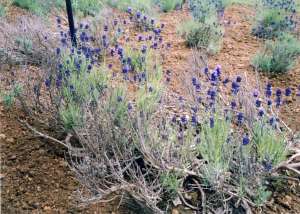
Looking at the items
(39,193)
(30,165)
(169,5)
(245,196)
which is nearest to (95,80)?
(30,165)

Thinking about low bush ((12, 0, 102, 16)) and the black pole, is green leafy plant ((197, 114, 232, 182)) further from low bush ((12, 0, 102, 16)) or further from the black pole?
low bush ((12, 0, 102, 16))

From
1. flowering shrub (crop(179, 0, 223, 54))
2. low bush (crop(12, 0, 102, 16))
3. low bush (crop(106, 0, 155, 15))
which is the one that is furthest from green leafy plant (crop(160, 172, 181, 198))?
low bush (crop(12, 0, 102, 16))

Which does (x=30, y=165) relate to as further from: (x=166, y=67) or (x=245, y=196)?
(x=166, y=67)

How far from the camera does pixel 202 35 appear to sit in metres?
4.10

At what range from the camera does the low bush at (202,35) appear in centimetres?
400

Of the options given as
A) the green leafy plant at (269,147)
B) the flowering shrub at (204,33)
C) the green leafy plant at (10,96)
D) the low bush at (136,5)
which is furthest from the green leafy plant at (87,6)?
the green leafy plant at (269,147)

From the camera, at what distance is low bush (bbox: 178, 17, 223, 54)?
157 inches

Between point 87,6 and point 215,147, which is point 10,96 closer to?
point 215,147

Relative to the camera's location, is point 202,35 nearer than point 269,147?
No

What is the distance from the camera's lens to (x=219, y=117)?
87.7 inches

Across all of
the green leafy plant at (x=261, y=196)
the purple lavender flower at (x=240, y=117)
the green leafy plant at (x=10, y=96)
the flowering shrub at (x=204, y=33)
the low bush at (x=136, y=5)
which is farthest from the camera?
the low bush at (x=136, y=5)

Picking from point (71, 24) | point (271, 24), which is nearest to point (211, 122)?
point (71, 24)

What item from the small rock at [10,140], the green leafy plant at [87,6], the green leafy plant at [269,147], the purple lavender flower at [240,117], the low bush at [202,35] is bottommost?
the small rock at [10,140]

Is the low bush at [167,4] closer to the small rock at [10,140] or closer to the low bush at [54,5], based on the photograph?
the low bush at [54,5]
